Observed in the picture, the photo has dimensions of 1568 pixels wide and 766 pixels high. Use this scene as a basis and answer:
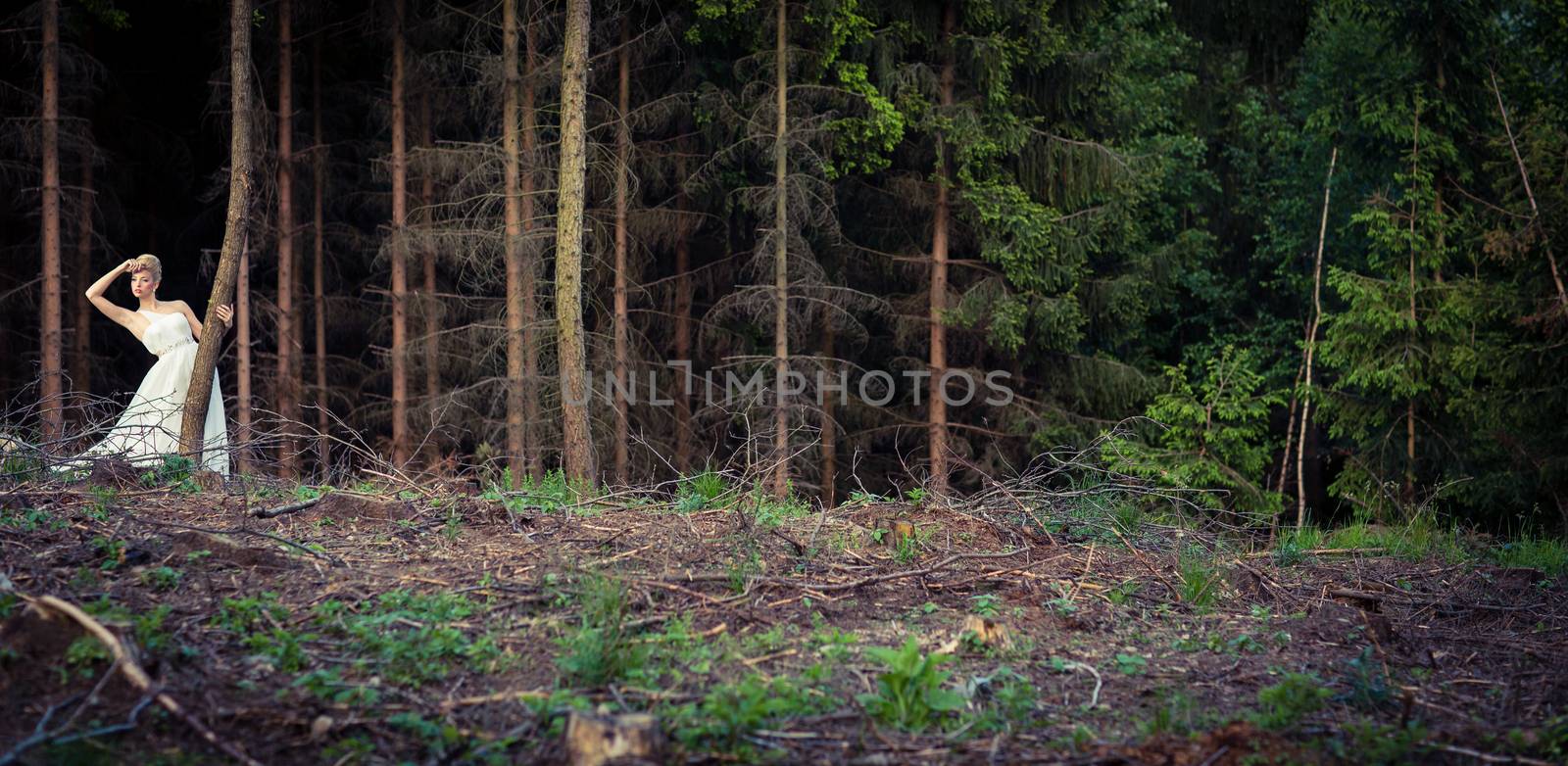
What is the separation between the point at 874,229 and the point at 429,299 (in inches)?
308

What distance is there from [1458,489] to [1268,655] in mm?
13462

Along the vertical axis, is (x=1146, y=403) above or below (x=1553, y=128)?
below

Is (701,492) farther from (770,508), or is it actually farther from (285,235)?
(285,235)

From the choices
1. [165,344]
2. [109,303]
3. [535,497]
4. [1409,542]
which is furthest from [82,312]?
[1409,542]

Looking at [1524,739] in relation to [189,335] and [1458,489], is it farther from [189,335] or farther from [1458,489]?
[1458,489]

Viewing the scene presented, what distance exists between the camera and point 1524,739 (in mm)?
4625

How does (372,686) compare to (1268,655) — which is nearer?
(372,686)

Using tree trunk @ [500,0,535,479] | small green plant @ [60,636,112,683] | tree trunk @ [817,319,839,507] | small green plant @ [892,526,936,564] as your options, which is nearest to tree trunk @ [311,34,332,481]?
tree trunk @ [500,0,535,479]

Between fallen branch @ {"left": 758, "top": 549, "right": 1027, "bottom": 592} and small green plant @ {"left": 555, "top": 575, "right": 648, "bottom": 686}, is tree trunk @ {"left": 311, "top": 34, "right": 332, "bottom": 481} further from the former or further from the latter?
small green plant @ {"left": 555, "top": 575, "right": 648, "bottom": 686}

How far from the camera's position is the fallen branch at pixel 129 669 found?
403 centimetres

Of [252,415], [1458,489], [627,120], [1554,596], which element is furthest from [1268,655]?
[252,415]

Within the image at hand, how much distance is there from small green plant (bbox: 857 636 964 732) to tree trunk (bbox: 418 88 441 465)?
1455 cm

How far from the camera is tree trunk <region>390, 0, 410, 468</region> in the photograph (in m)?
18.3

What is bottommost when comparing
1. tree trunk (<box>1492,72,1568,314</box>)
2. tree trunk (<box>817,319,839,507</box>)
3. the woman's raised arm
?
tree trunk (<box>817,319,839,507</box>)
